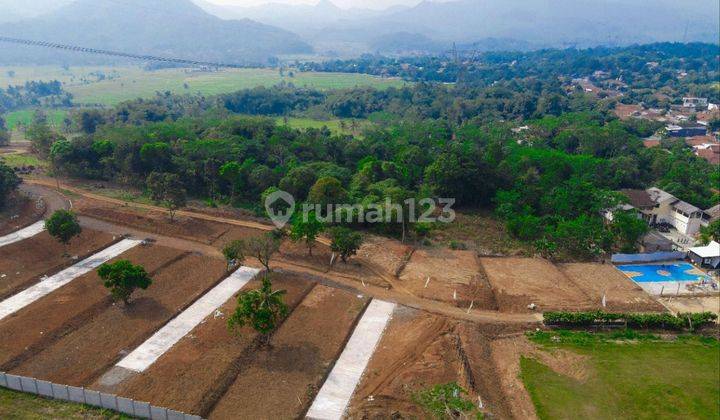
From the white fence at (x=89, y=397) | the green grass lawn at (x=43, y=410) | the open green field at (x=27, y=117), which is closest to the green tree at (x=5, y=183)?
the white fence at (x=89, y=397)

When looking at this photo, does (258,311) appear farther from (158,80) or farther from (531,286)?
(158,80)

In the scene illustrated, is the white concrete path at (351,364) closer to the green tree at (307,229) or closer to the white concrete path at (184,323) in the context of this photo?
the green tree at (307,229)

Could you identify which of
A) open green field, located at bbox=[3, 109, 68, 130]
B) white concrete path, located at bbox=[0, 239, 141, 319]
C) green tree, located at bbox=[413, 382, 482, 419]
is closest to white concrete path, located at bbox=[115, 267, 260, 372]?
white concrete path, located at bbox=[0, 239, 141, 319]

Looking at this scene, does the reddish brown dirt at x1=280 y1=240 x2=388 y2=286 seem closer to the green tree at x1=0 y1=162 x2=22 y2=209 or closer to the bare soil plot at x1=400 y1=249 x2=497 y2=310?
the bare soil plot at x1=400 y1=249 x2=497 y2=310

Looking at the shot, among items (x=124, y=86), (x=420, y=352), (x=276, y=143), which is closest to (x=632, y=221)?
(x=420, y=352)

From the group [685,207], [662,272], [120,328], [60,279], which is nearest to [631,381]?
[662,272]

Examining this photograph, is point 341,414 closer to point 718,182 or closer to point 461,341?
point 461,341

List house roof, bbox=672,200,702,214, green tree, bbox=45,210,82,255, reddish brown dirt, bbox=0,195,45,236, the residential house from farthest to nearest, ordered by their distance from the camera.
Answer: the residential house
house roof, bbox=672,200,702,214
reddish brown dirt, bbox=0,195,45,236
green tree, bbox=45,210,82,255

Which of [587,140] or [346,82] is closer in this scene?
[587,140]
